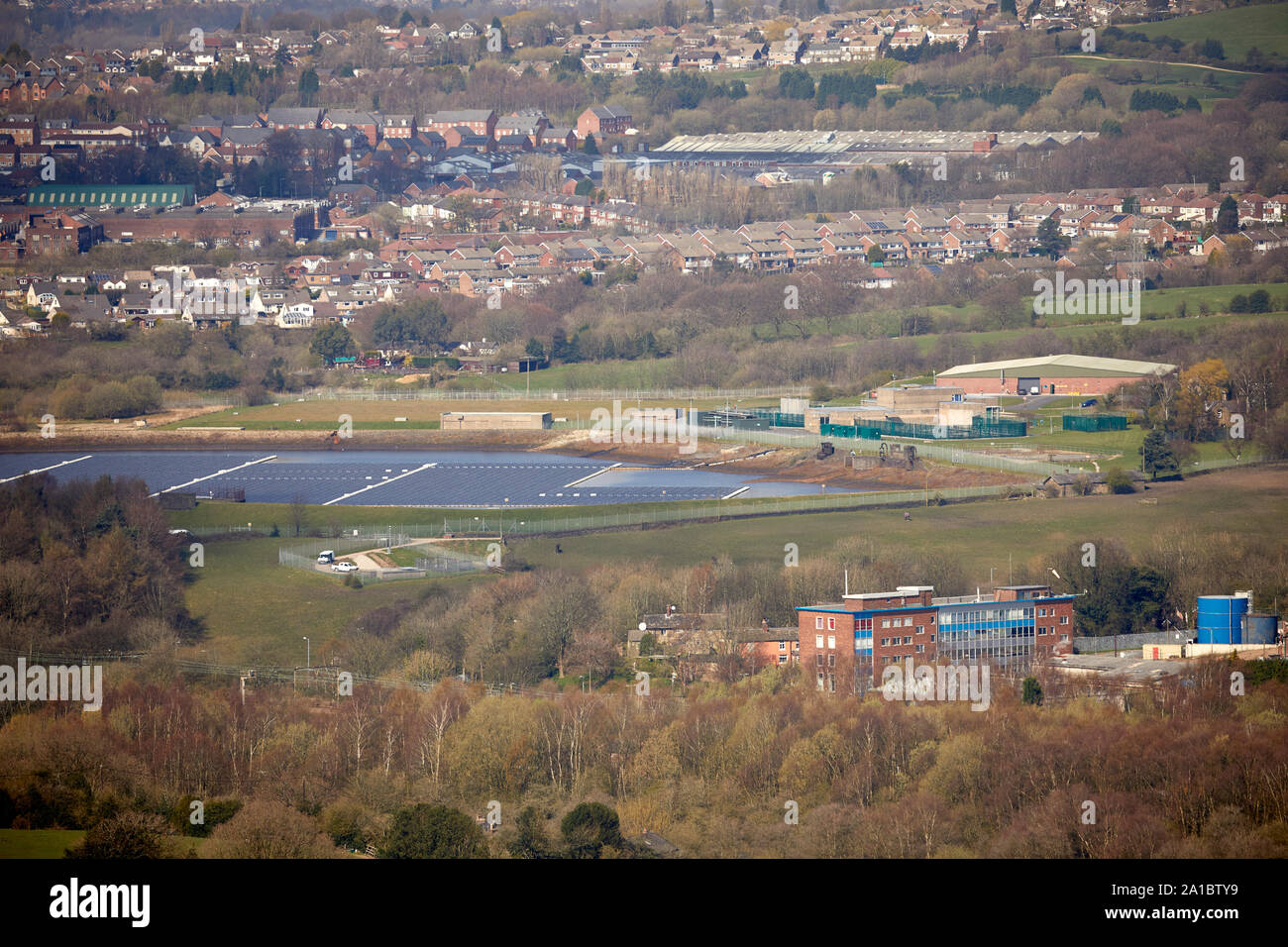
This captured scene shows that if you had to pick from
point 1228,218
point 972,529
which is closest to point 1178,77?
point 1228,218

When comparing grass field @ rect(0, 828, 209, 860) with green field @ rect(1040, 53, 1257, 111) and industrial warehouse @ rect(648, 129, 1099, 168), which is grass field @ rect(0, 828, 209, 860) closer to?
industrial warehouse @ rect(648, 129, 1099, 168)

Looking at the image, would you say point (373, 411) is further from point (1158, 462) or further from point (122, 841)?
point (122, 841)

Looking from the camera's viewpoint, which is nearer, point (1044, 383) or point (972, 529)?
point (972, 529)

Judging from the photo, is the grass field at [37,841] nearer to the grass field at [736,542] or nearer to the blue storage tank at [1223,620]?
the grass field at [736,542]

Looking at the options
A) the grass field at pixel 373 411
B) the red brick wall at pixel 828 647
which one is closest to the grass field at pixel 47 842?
the red brick wall at pixel 828 647

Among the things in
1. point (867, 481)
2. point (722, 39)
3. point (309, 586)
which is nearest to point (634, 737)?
point (309, 586)
